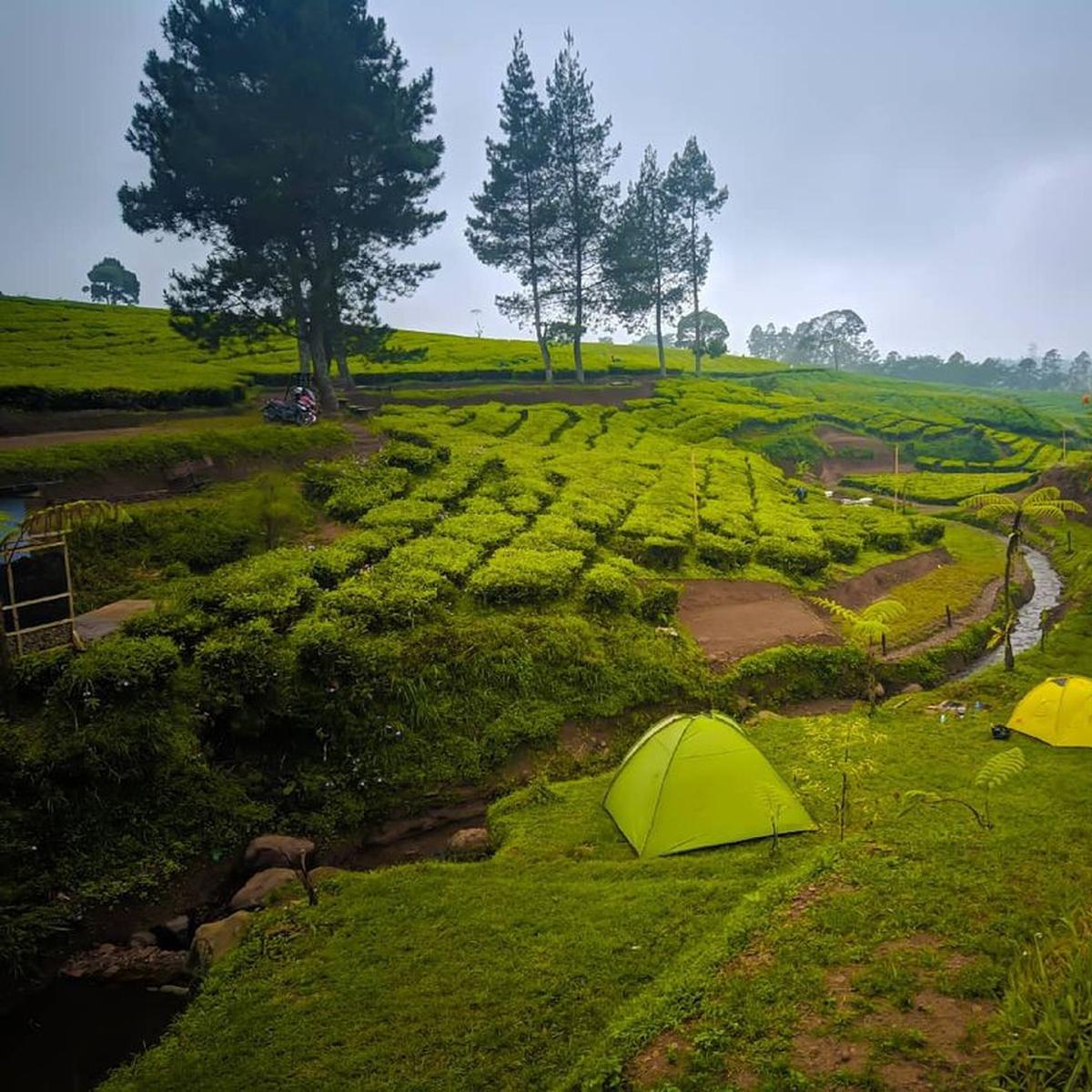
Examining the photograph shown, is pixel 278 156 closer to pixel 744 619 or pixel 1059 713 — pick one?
pixel 744 619

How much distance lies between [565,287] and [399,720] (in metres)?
39.4

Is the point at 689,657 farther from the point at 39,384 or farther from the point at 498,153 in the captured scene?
the point at 498,153

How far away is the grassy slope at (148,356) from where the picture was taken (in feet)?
98.5

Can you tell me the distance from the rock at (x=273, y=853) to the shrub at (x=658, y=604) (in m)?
10.4

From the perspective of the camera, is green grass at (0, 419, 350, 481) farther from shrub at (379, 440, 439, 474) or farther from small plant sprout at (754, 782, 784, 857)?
small plant sprout at (754, 782, 784, 857)

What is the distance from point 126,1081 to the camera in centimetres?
679

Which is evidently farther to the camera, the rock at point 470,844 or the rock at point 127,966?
the rock at point 470,844

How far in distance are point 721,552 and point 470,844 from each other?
578 inches

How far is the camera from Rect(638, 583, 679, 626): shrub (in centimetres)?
1864

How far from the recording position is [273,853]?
1055cm

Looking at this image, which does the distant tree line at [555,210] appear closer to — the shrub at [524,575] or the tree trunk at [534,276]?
the tree trunk at [534,276]

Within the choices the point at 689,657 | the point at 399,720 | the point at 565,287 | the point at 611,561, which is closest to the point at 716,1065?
the point at 399,720

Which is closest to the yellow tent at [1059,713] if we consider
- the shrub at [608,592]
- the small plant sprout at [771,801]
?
the small plant sprout at [771,801]

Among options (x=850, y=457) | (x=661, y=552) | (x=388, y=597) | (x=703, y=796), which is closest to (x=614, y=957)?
(x=703, y=796)
